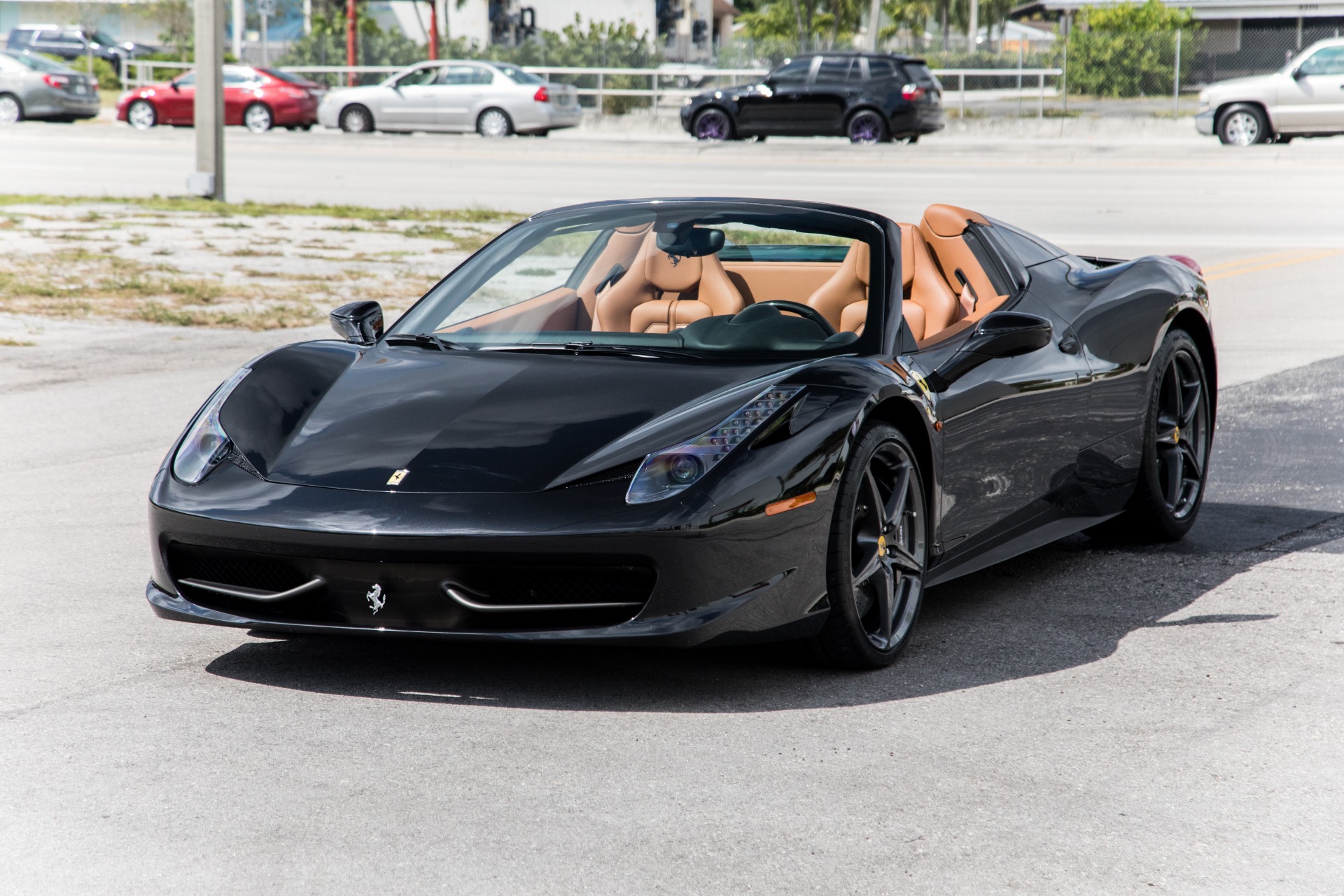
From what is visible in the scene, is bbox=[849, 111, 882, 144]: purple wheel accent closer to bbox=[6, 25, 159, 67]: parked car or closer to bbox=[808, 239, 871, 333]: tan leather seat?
bbox=[808, 239, 871, 333]: tan leather seat

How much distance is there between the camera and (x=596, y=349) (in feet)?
16.0

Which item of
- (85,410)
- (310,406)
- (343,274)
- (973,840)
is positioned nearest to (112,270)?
(343,274)

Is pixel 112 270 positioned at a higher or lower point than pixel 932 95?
lower

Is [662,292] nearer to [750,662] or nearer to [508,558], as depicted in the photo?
[750,662]

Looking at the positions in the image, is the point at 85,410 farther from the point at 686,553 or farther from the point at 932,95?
the point at 932,95

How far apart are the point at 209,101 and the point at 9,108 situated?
19.7m

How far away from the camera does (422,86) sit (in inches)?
1368

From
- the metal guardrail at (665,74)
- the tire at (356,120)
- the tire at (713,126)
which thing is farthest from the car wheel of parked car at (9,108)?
the tire at (713,126)

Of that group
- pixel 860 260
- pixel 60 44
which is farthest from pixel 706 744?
pixel 60 44

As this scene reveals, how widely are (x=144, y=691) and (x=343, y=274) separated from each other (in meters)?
10.6

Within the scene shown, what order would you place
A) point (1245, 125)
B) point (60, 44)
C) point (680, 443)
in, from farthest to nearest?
point (60, 44) < point (1245, 125) < point (680, 443)

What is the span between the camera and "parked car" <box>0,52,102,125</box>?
36.6m

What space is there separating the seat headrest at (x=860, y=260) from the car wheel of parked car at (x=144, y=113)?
3438cm

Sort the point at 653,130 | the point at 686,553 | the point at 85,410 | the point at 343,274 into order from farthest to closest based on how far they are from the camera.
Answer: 1. the point at 653,130
2. the point at 343,274
3. the point at 85,410
4. the point at 686,553
